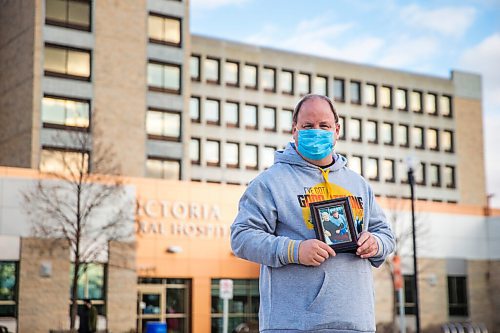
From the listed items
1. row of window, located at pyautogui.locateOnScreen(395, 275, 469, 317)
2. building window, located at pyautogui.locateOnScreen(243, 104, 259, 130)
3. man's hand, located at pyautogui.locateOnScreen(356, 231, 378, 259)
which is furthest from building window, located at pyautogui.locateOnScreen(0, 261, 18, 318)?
building window, located at pyautogui.locateOnScreen(243, 104, 259, 130)

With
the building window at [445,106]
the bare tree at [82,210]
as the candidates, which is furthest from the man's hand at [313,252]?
the building window at [445,106]

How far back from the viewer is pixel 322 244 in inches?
147

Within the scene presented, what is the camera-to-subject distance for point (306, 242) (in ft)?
12.3

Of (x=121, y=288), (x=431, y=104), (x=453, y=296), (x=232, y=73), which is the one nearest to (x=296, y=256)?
(x=121, y=288)

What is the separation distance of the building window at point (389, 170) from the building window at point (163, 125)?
28.1 m

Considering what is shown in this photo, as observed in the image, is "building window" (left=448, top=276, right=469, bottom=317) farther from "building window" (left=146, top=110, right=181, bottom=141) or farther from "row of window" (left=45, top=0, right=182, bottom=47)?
"row of window" (left=45, top=0, right=182, bottom=47)

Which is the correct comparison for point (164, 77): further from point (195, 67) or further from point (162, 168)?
point (195, 67)

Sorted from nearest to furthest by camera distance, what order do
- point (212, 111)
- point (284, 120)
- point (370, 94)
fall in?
1. point (212, 111)
2. point (284, 120)
3. point (370, 94)

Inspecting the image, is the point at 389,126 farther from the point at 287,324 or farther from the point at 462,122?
the point at 287,324

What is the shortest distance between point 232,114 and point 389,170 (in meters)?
18.0

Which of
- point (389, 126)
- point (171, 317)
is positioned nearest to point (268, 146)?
point (389, 126)

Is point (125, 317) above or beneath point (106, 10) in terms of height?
beneath

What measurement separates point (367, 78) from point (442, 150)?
35.9 ft

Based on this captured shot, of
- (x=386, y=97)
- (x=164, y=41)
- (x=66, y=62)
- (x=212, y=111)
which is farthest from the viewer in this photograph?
(x=386, y=97)
